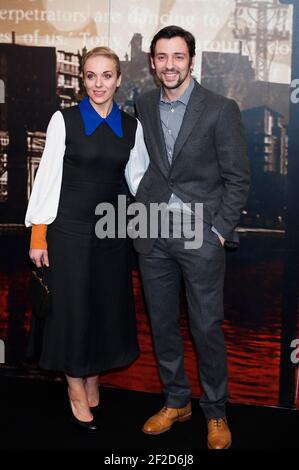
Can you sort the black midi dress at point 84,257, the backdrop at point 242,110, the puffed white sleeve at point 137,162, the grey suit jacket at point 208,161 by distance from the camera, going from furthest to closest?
the backdrop at point 242,110 < the puffed white sleeve at point 137,162 < the black midi dress at point 84,257 < the grey suit jacket at point 208,161

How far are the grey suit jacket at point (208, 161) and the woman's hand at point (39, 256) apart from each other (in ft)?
1.72

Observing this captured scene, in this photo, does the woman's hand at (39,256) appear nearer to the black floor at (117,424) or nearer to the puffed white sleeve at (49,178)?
the puffed white sleeve at (49,178)

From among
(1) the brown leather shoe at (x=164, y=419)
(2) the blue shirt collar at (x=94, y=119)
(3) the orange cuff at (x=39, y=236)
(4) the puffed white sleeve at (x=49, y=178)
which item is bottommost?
(1) the brown leather shoe at (x=164, y=419)

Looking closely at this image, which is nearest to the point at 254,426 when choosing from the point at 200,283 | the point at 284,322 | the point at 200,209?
the point at 284,322

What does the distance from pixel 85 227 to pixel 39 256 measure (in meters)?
0.23

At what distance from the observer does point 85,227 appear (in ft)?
9.00

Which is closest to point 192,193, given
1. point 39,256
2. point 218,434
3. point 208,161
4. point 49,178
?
point 208,161

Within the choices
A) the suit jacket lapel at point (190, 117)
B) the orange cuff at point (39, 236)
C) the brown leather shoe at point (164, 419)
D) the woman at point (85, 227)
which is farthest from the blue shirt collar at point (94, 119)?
the brown leather shoe at point (164, 419)

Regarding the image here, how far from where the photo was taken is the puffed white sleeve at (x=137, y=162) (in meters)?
2.80

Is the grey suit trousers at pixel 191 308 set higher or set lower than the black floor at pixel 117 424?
higher

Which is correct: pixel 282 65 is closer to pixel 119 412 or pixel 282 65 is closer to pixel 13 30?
pixel 13 30

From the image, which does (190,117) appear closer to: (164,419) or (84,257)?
(84,257)

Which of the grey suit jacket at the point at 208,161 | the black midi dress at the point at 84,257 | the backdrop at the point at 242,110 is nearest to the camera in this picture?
the grey suit jacket at the point at 208,161

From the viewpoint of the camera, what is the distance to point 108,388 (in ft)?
11.2
